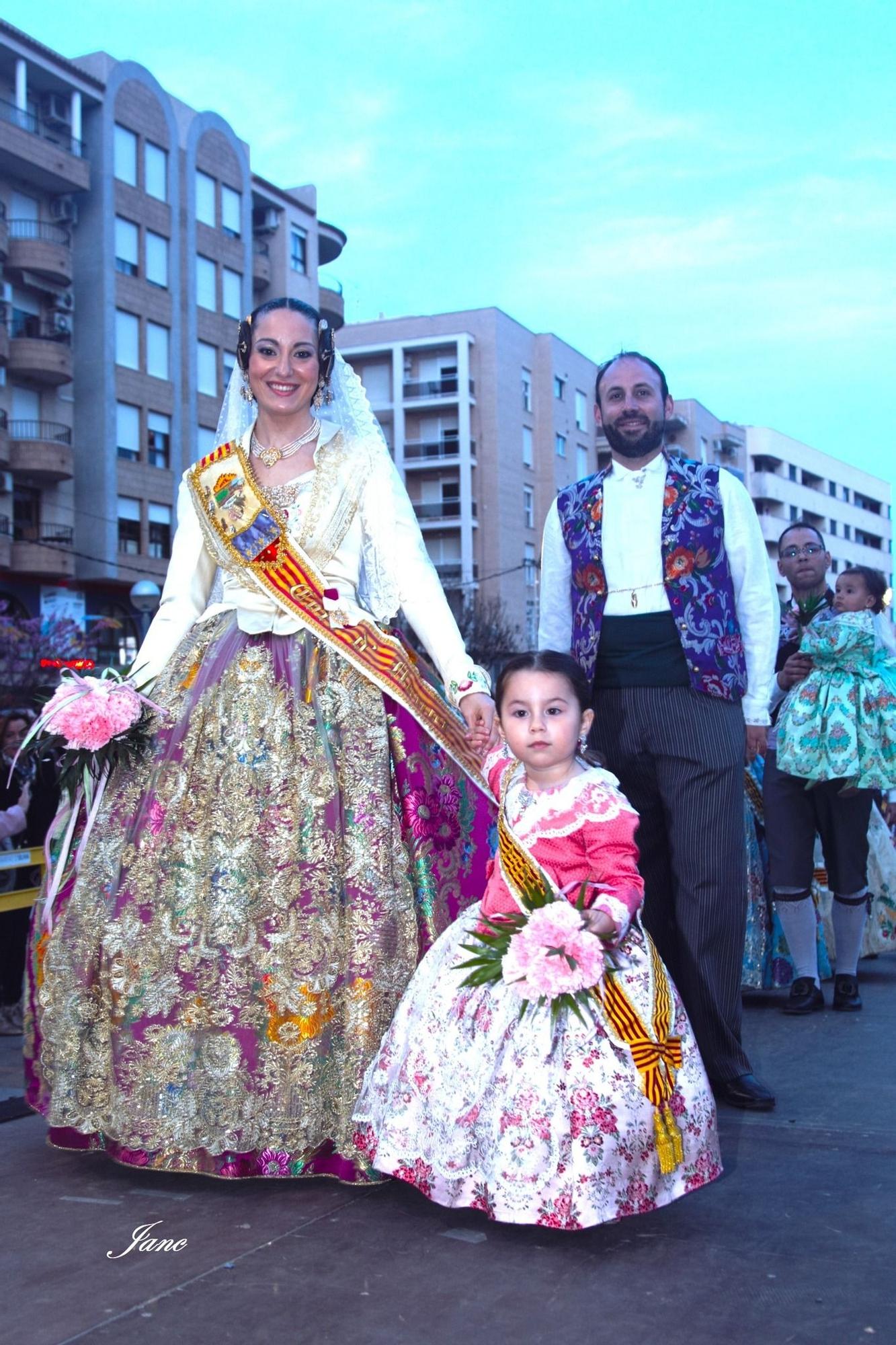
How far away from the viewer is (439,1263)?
283 centimetres

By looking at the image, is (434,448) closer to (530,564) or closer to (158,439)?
(530,564)

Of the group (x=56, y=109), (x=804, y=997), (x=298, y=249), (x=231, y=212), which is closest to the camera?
(x=804, y=997)

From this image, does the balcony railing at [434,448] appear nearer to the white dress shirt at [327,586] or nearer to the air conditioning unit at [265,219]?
the air conditioning unit at [265,219]

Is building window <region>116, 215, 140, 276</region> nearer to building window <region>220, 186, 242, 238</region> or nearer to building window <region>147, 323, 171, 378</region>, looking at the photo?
building window <region>147, 323, 171, 378</region>

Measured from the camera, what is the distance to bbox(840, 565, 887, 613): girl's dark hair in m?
6.06

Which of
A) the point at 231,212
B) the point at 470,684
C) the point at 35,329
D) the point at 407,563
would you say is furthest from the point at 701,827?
the point at 231,212

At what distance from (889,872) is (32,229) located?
88.6 feet

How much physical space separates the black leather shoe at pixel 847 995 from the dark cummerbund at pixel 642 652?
220cm

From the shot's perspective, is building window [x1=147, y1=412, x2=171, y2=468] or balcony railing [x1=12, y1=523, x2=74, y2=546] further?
building window [x1=147, y1=412, x2=171, y2=468]

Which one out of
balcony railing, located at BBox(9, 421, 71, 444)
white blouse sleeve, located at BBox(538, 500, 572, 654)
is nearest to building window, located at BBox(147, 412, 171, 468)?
balcony railing, located at BBox(9, 421, 71, 444)

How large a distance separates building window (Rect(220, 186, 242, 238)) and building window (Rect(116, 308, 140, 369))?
4.62m

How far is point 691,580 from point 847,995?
240 cm

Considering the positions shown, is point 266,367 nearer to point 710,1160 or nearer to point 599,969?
point 599,969

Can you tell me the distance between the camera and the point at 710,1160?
3088 millimetres
